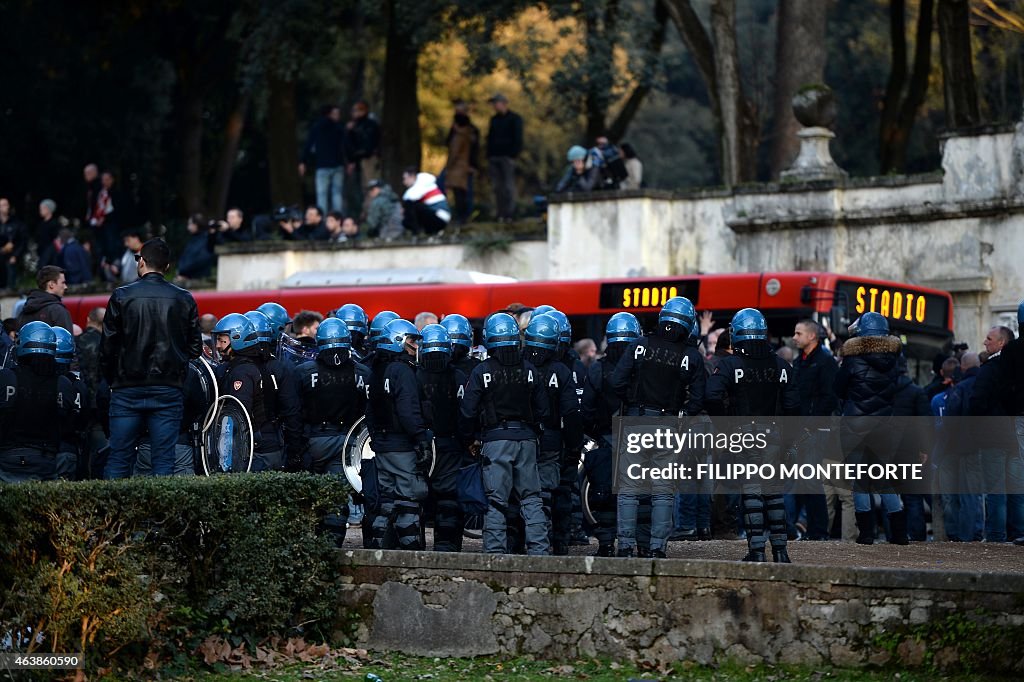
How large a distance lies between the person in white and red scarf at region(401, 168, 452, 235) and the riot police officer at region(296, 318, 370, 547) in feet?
41.9

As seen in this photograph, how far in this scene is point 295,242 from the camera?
29453 millimetres

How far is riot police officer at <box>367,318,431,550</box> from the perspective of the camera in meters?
13.7

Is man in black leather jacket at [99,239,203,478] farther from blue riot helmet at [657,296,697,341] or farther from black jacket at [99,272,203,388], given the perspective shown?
blue riot helmet at [657,296,697,341]

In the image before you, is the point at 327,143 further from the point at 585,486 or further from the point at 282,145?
the point at 585,486

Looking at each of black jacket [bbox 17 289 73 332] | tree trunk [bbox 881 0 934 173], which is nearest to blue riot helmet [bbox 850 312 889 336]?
black jacket [bbox 17 289 73 332]

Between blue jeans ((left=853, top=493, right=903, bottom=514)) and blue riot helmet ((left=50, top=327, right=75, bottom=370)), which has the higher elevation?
blue riot helmet ((left=50, top=327, right=75, bottom=370))

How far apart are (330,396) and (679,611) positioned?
4296mm

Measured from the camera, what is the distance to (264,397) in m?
14.6

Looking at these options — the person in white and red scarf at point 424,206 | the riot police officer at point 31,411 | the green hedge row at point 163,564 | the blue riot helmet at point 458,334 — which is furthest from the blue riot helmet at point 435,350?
the person in white and red scarf at point 424,206

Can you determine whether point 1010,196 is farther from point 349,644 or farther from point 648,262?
point 349,644

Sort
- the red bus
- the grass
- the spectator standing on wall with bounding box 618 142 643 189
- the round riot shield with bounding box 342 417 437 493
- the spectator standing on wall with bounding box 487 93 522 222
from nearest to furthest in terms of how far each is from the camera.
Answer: the grass < the round riot shield with bounding box 342 417 437 493 < the red bus < the spectator standing on wall with bounding box 487 93 522 222 < the spectator standing on wall with bounding box 618 142 643 189

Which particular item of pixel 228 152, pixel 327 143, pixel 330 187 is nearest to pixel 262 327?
pixel 327 143

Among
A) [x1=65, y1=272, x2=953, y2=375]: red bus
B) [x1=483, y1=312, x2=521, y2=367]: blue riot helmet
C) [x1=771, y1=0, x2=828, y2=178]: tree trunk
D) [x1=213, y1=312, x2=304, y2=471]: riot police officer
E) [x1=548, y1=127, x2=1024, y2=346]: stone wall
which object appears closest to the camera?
[x1=483, y1=312, x2=521, y2=367]: blue riot helmet

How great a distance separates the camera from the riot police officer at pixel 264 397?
14445 millimetres
